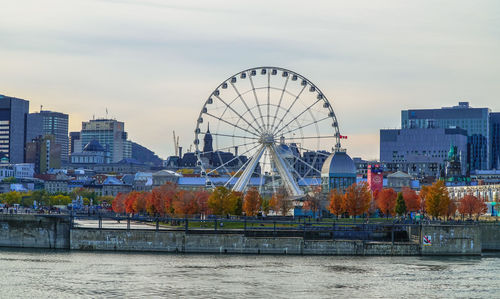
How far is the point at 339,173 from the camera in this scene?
6545 inches

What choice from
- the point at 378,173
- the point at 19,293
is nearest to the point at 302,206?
the point at 378,173

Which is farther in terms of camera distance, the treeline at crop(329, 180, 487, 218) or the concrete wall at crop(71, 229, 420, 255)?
the treeline at crop(329, 180, 487, 218)

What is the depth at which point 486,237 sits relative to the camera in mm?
122875

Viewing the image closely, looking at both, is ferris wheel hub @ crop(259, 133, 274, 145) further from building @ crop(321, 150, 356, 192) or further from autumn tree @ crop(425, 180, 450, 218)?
autumn tree @ crop(425, 180, 450, 218)

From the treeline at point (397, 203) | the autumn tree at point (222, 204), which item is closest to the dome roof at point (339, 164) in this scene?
the treeline at point (397, 203)

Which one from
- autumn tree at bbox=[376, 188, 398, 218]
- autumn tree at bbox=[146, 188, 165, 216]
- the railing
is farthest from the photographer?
autumn tree at bbox=[146, 188, 165, 216]

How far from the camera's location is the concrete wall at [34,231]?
4481 inches

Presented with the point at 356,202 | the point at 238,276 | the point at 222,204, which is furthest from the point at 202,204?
the point at 238,276

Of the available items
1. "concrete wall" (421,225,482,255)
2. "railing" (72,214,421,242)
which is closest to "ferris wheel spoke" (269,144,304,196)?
"railing" (72,214,421,242)

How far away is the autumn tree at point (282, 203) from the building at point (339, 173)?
6.95 meters

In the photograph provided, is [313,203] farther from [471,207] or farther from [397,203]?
[471,207]

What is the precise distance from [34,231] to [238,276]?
33148 mm

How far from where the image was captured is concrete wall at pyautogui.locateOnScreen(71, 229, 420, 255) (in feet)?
362

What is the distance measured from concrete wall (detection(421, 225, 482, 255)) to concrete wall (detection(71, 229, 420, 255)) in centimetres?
180
